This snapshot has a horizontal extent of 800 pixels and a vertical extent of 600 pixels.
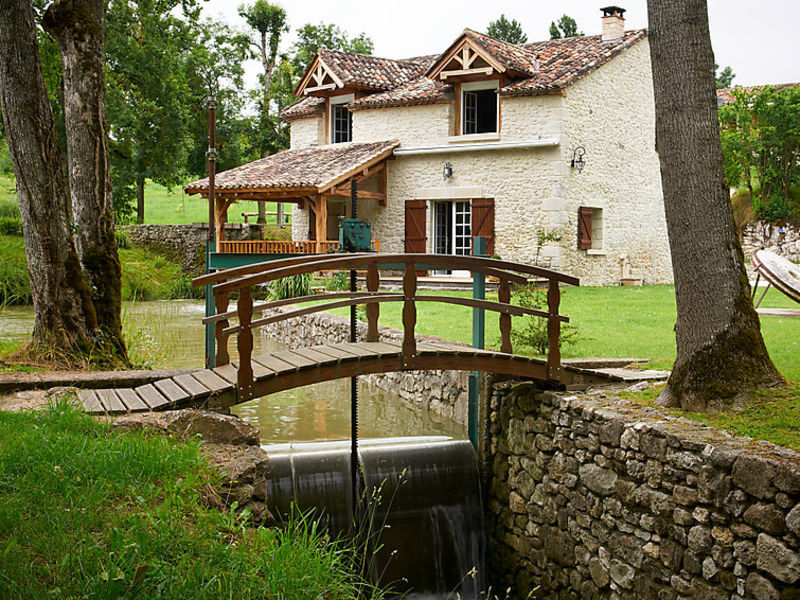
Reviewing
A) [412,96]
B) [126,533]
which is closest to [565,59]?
[412,96]

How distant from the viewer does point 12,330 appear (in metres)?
16.4

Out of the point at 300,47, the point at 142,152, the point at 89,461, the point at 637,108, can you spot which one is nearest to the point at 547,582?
the point at 89,461

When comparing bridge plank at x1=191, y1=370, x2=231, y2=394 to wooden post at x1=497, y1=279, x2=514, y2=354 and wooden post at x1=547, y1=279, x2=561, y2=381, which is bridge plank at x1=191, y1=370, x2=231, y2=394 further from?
wooden post at x1=547, y1=279, x2=561, y2=381

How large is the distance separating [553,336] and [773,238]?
26.4m

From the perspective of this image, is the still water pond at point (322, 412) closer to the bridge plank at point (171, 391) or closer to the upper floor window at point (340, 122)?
the bridge plank at point (171, 391)

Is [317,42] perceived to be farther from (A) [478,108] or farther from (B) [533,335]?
(B) [533,335]

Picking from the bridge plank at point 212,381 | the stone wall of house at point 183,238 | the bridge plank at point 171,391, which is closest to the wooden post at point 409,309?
the bridge plank at point 212,381

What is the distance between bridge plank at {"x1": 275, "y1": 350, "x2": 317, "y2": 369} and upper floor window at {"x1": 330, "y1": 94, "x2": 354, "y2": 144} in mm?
18651

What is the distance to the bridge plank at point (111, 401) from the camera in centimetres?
585

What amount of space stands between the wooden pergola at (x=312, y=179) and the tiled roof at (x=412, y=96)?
43.2 inches

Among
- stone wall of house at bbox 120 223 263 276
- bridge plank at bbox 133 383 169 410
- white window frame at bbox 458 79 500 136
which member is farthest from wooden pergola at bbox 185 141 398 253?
bridge plank at bbox 133 383 169 410

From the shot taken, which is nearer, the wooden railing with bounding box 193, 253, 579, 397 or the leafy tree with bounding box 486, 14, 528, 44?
the wooden railing with bounding box 193, 253, 579, 397

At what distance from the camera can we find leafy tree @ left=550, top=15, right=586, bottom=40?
44.1m

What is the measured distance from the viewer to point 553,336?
23.3 ft
